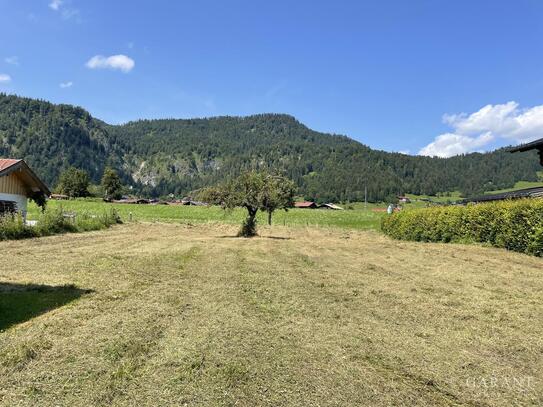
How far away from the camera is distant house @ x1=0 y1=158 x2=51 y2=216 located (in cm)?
2183

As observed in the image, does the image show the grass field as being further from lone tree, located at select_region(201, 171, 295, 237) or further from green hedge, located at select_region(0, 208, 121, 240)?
green hedge, located at select_region(0, 208, 121, 240)

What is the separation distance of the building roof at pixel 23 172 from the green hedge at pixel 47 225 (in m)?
1.64

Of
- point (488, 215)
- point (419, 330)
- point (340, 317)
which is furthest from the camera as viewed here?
point (488, 215)

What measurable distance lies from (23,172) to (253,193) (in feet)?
47.6

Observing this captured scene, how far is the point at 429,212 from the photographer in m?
27.9

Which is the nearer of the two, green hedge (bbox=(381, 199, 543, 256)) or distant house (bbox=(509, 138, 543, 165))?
green hedge (bbox=(381, 199, 543, 256))

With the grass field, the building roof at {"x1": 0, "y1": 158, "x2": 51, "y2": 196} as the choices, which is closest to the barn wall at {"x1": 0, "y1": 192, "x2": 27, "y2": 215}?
the building roof at {"x1": 0, "y1": 158, "x2": 51, "y2": 196}

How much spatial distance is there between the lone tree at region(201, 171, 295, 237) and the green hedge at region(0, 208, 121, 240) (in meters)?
8.69

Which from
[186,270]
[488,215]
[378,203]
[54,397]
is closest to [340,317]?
[54,397]

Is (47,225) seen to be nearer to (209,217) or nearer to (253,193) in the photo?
(253,193)

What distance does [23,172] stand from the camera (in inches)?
909

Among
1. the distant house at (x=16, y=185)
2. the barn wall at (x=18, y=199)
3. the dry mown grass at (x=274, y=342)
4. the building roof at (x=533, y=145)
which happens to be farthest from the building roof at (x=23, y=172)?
the building roof at (x=533, y=145)

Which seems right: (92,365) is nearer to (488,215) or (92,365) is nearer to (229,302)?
(229,302)

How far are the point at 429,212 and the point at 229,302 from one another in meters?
23.3
